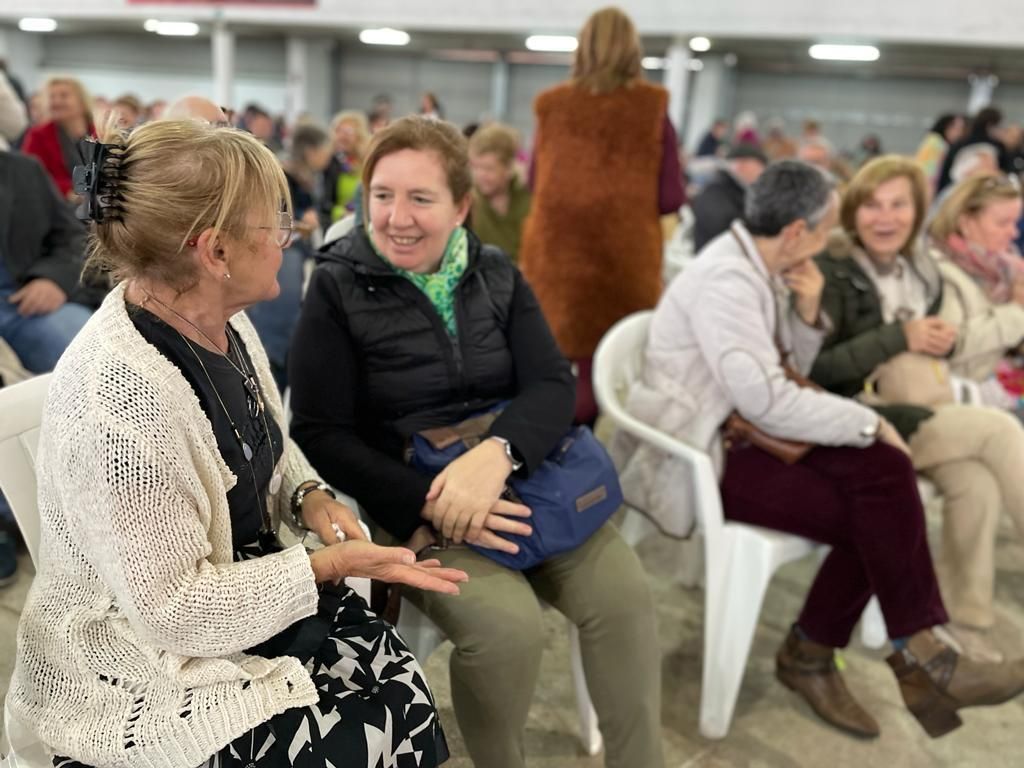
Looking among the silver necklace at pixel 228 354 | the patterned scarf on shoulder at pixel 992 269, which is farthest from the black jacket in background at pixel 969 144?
the silver necklace at pixel 228 354

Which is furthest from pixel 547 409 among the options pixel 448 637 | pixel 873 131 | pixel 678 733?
pixel 873 131

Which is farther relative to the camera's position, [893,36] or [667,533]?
[893,36]

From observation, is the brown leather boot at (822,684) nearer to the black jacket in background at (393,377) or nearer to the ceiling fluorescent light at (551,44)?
the black jacket in background at (393,377)

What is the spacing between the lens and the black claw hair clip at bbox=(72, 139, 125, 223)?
39.3 inches

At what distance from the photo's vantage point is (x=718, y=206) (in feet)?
12.2

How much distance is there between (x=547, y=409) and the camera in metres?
1.63

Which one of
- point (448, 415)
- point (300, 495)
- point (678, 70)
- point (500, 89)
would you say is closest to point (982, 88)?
point (678, 70)

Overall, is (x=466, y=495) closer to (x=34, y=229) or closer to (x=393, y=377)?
(x=393, y=377)

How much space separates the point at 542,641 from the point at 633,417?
0.77 meters

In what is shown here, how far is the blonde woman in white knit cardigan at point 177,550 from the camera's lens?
956mm

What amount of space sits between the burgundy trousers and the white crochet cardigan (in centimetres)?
118

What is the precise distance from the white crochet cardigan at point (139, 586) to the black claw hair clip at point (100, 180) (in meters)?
0.12

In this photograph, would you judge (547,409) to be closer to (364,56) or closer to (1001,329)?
(1001,329)

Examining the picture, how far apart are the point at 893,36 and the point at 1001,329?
8.01 metres
